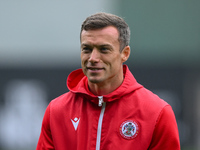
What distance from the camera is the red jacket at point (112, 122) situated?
3322 mm

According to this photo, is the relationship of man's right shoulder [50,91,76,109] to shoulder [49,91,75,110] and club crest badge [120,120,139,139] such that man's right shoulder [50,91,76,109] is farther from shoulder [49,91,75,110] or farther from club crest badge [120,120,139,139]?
club crest badge [120,120,139,139]

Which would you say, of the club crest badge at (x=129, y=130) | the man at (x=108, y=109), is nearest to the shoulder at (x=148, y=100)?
the man at (x=108, y=109)

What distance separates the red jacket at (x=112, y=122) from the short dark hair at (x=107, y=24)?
28 centimetres

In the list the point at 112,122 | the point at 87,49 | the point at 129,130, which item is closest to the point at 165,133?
the point at 129,130

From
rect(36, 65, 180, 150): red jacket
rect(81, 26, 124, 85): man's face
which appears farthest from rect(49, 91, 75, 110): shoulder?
rect(81, 26, 124, 85): man's face

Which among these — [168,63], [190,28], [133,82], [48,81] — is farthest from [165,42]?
[133,82]

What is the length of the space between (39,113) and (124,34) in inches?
235

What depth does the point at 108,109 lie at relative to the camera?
3449 millimetres

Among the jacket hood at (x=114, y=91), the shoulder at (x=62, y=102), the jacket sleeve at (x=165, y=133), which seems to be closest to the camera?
the jacket sleeve at (x=165, y=133)

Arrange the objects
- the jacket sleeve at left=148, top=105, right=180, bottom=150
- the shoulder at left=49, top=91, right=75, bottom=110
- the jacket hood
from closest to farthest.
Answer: the jacket sleeve at left=148, top=105, right=180, bottom=150
the jacket hood
the shoulder at left=49, top=91, right=75, bottom=110

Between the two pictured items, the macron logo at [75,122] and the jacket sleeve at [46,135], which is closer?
the macron logo at [75,122]

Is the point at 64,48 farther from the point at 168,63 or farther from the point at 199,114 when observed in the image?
the point at 199,114

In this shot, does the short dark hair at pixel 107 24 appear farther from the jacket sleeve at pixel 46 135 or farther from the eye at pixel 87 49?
the jacket sleeve at pixel 46 135

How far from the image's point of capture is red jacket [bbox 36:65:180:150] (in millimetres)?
3322
